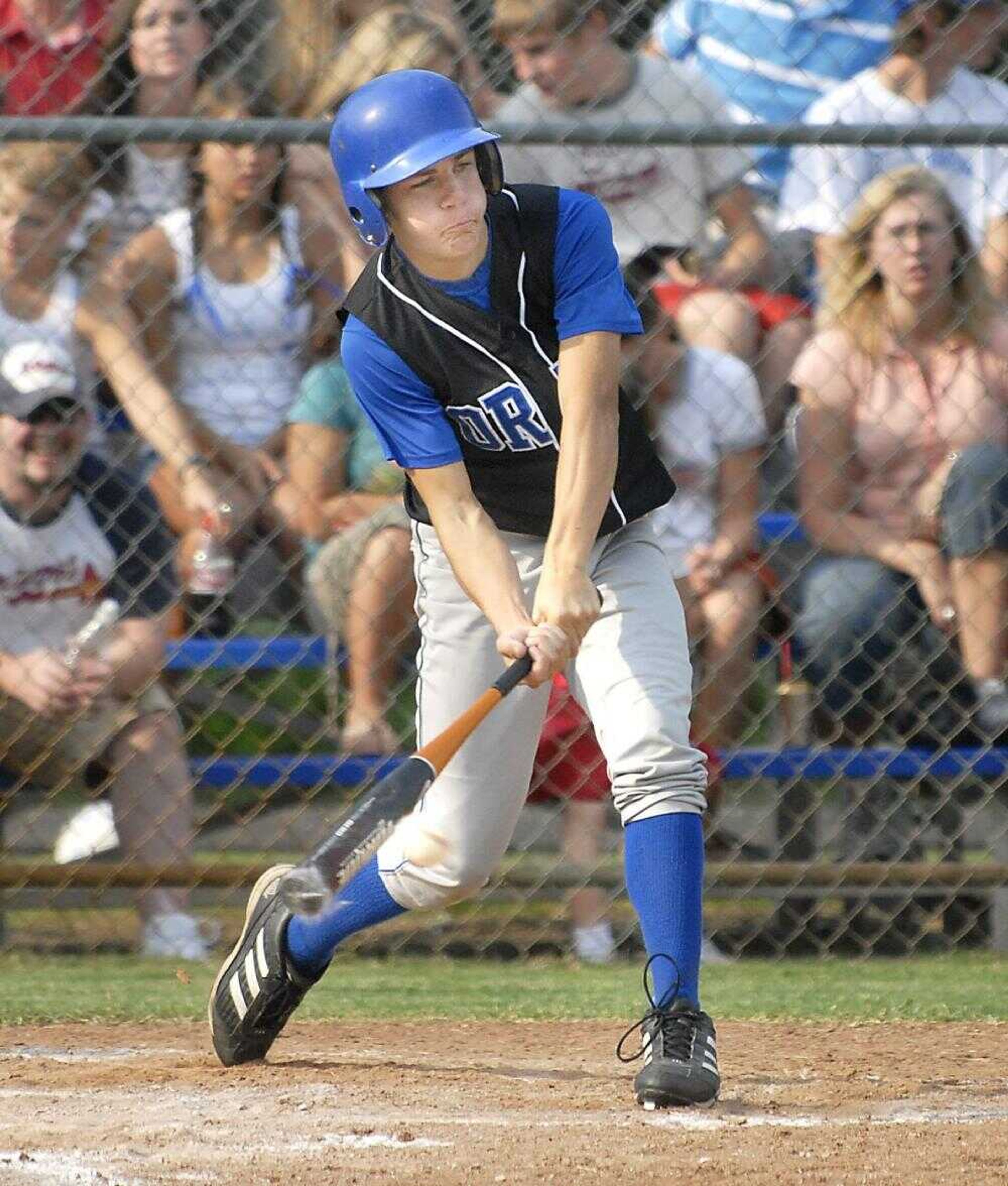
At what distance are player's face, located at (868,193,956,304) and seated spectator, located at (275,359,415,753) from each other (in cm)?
136

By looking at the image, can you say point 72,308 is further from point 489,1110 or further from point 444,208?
point 489,1110

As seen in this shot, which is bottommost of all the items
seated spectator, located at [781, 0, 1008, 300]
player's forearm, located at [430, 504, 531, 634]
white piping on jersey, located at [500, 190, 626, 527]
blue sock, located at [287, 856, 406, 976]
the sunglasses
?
blue sock, located at [287, 856, 406, 976]

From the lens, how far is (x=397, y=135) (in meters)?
2.74

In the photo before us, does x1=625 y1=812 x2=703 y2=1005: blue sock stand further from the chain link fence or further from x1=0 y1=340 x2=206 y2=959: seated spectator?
x1=0 y1=340 x2=206 y2=959: seated spectator

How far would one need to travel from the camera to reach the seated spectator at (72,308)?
4727mm

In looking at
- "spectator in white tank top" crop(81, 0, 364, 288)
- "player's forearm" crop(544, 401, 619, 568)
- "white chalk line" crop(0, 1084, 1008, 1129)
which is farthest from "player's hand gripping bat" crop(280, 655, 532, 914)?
"spectator in white tank top" crop(81, 0, 364, 288)

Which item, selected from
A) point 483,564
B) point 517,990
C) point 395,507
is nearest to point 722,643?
point 395,507

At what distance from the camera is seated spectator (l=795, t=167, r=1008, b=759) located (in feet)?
15.3

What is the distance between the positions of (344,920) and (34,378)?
2.07m

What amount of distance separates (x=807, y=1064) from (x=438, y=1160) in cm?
93

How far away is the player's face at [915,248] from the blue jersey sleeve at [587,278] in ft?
6.36

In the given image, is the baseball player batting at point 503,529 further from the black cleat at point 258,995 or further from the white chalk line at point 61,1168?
the white chalk line at point 61,1168

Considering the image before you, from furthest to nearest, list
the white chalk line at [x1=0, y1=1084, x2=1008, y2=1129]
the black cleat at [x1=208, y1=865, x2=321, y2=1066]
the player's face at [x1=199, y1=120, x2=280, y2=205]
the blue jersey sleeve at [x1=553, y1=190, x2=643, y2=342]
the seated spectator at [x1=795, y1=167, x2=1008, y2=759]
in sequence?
the player's face at [x1=199, y1=120, x2=280, y2=205] < the seated spectator at [x1=795, y1=167, x2=1008, y2=759] < the black cleat at [x1=208, y1=865, x2=321, y2=1066] < the blue jersey sleeve at [x1=553, y1=190, x2=643, y2=342] < the white chalk line at [x1=0, y1=1084, x2=1008, y2=1129]

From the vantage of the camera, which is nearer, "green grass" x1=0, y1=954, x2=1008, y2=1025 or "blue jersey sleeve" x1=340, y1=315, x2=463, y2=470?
"blue jersey sleeve" x1=340, y1=315, x2=463, y2=470
